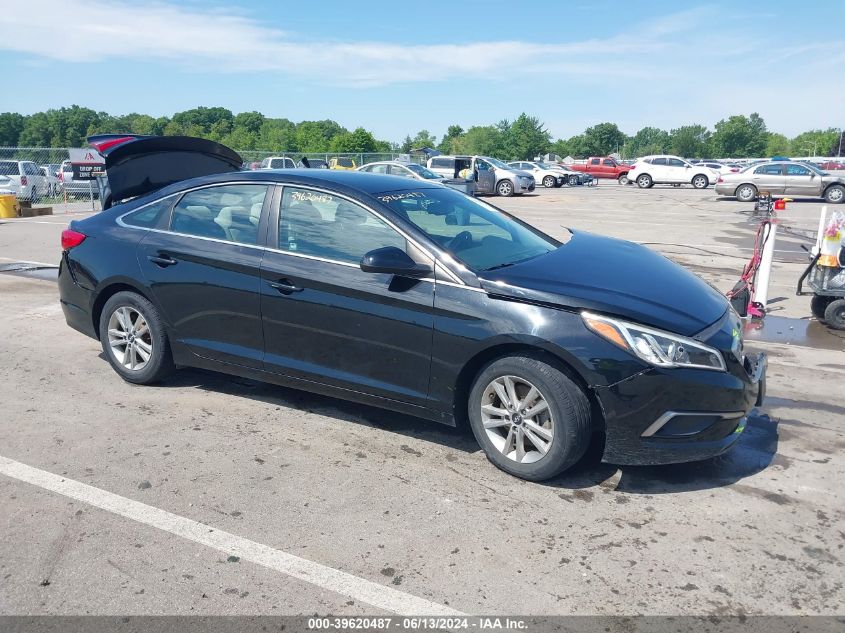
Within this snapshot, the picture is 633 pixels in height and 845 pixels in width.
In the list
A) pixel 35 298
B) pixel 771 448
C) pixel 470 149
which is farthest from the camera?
pixel 470 149

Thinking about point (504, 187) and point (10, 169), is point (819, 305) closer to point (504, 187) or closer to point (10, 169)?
point (504, 187)

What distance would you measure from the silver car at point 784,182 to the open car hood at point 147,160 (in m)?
25.7

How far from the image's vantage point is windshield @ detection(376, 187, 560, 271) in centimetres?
438

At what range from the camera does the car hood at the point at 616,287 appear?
12.6 feet

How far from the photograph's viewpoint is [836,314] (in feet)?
24.9

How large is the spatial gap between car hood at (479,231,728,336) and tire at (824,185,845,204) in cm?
2691

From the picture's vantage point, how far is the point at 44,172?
2931 centimetres

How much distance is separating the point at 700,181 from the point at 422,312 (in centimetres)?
3789

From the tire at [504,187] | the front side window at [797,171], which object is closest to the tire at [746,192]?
the front side window at [797,171]

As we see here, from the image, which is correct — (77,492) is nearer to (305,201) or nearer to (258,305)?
(258,305)

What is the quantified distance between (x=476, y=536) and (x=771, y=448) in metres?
2.16

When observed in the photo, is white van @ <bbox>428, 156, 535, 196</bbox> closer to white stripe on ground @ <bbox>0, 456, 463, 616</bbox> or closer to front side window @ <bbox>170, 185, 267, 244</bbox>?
front side window @ <bbox>170, 185, 267, 244</bbox>

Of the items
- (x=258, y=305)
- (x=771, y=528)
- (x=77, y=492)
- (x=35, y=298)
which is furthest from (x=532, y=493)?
(x=35, y=298)

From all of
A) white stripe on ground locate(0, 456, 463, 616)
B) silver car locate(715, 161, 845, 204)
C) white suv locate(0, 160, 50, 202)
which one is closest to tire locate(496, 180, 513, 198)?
silver car locate(715, 161, 845, 204)
